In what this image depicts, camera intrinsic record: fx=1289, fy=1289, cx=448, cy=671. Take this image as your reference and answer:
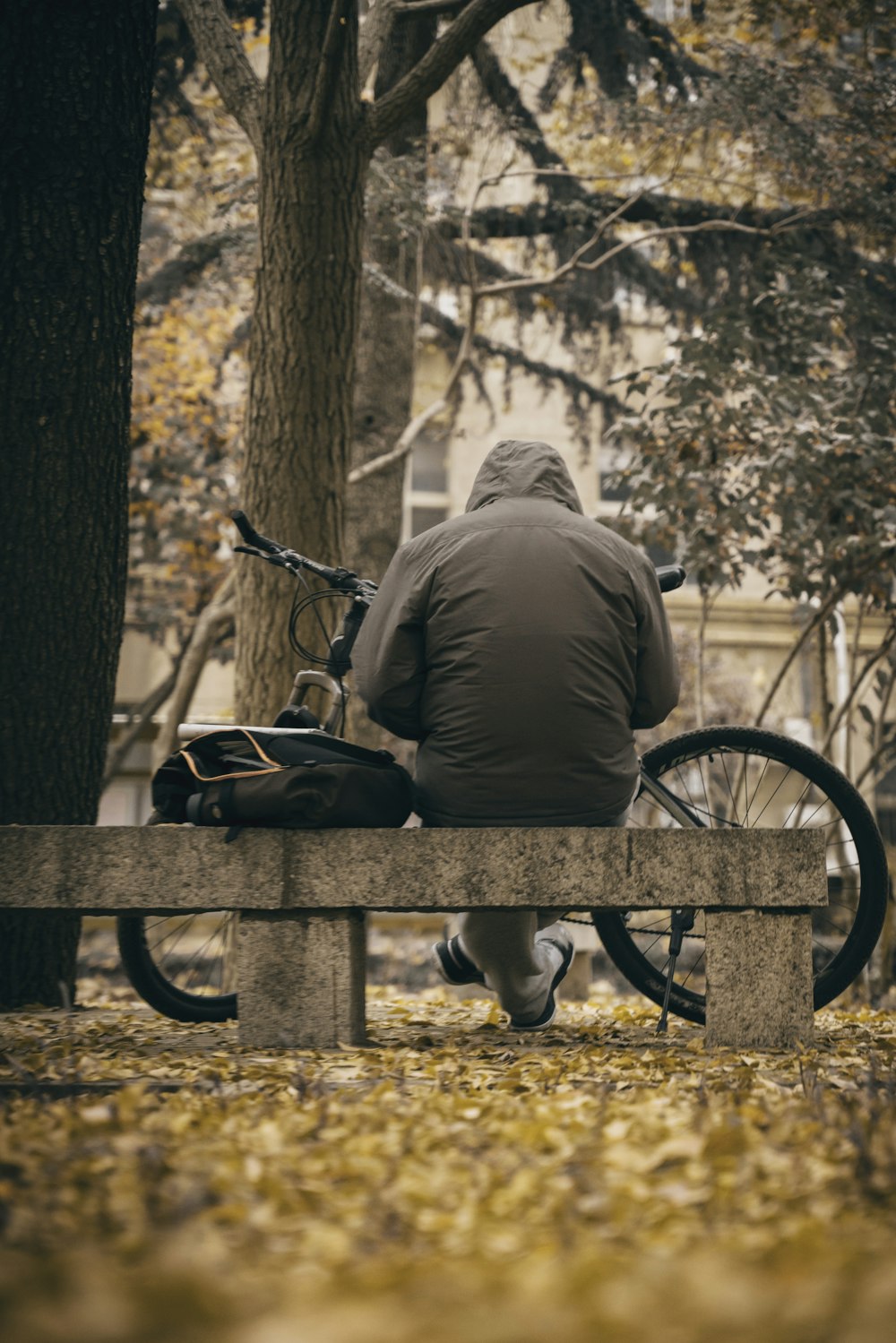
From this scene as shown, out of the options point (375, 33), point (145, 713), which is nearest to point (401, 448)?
point (375, 33)

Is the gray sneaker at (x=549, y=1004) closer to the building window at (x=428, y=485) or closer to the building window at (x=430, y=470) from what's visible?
the building window at (x=428, y=485)

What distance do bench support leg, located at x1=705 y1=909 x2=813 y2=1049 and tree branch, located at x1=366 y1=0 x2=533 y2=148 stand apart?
13.6 feet

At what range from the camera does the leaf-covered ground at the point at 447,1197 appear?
5.18ft

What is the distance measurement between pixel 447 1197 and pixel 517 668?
6.06ft

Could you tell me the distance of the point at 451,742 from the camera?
389cm

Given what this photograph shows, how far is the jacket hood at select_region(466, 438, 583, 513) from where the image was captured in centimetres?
415

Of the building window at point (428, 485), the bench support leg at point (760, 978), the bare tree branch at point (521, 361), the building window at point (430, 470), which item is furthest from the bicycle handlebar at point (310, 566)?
the building window at point (430, 470)

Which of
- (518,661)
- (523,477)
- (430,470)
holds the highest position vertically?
(430,470)

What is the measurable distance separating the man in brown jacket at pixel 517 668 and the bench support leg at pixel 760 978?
534 millimetres

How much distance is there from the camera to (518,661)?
12.5 feet

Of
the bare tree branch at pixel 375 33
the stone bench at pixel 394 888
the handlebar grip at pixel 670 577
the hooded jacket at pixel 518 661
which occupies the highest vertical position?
the bare tree branch at pixel 375 33

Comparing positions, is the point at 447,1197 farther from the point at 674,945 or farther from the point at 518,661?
the point at 674,945

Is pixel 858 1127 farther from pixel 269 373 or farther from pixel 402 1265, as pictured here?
pixel 269 373

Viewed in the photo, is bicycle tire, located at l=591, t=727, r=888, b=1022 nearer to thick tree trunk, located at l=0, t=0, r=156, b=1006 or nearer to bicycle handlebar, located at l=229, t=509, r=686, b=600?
bicycle handlebar, located at l=229, t=509, r=686, b=600
